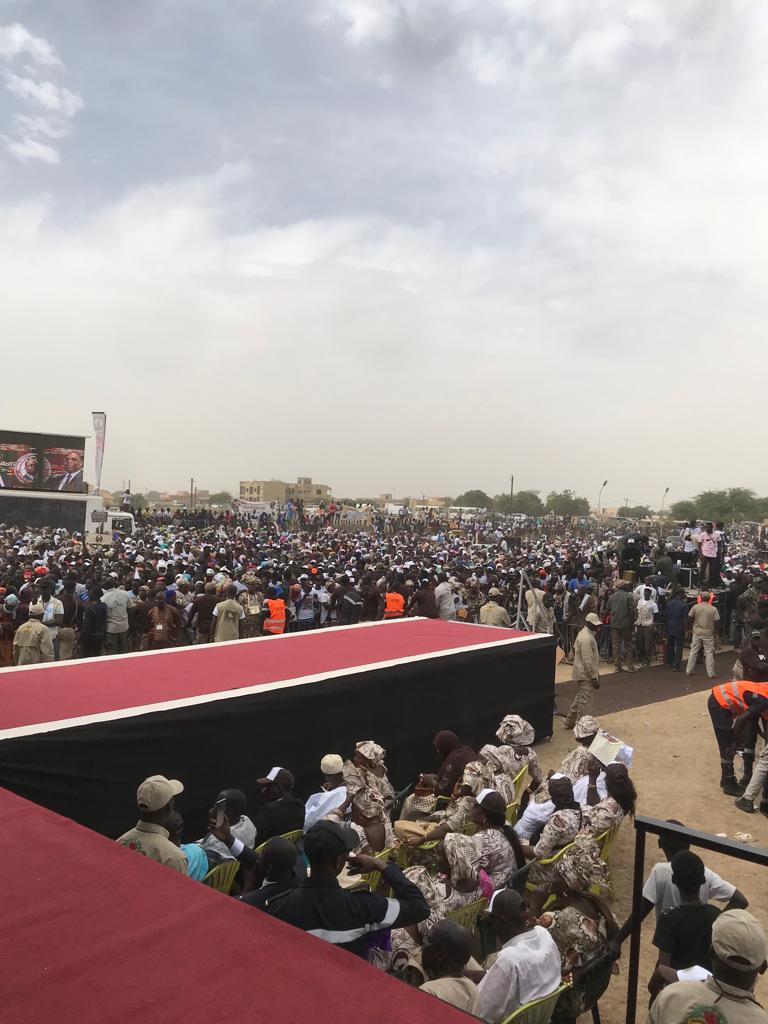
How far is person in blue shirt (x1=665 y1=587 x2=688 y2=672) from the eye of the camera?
13.2 m

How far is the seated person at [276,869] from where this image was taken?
3012 millimetres

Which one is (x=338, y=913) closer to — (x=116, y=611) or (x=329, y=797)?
(x=329, y=797)

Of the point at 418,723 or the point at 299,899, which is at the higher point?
the point at 299,899

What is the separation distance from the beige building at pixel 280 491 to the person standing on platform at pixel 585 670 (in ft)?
301

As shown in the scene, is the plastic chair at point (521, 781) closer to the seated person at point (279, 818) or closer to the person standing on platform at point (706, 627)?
the seated person at point (279, 818)

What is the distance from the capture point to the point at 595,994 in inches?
150

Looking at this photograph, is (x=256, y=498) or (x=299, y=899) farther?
(x=256, y=498)

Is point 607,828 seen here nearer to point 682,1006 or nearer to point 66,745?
point 682,1006

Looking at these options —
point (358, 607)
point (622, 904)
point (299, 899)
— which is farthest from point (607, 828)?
point (358, 607)

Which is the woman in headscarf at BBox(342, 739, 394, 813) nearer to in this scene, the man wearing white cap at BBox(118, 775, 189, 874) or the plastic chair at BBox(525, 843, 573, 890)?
the plastic chair at BBox(525, 843, 573, 890)

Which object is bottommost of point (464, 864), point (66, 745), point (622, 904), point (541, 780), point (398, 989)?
point (622, 904)

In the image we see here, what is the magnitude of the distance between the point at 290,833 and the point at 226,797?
21.2 inches

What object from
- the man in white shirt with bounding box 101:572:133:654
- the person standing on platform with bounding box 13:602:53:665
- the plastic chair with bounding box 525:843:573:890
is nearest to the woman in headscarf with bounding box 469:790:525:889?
the plastic chair with bounding box 525:843:573:890

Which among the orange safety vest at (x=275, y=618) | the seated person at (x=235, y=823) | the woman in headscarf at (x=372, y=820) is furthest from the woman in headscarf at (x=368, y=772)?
the orange safety vest at (x=275, y=618)
